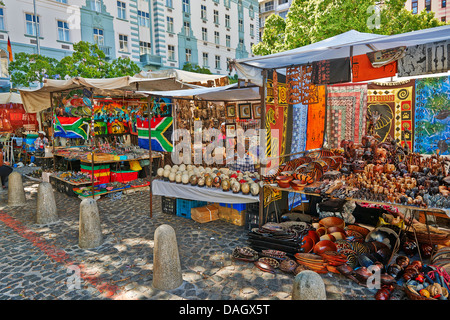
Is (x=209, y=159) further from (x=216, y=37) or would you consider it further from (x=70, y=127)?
(x=216, y=37)

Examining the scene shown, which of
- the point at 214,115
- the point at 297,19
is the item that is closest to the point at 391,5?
the point at 297,19

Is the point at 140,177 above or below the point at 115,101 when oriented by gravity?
below

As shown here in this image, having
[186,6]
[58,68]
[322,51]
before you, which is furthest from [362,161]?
[186,6]

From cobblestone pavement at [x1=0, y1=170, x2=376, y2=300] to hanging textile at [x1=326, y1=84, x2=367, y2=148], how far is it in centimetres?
331

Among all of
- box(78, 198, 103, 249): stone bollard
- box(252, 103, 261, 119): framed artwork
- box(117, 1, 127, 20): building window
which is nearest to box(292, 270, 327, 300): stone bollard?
box(78, 198, 103, 249): stone bollard

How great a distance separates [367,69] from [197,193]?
12.8 feet

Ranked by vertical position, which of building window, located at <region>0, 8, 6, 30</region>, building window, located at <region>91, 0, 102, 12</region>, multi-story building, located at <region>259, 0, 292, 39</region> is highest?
multi-story building, located at <region>259, 0, 292, 39</region>

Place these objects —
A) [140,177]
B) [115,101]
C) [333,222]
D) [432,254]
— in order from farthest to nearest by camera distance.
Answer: [140,177], [115,101], [333,222], [432,254]

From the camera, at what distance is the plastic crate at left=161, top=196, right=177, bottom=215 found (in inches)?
270

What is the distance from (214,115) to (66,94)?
488 centimetres

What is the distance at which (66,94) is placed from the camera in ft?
30.6

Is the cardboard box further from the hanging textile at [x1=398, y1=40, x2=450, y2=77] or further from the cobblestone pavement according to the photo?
the hanging textile at [x1=398, y1=40, x2=450, y2=77]

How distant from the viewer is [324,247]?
4.28 m
